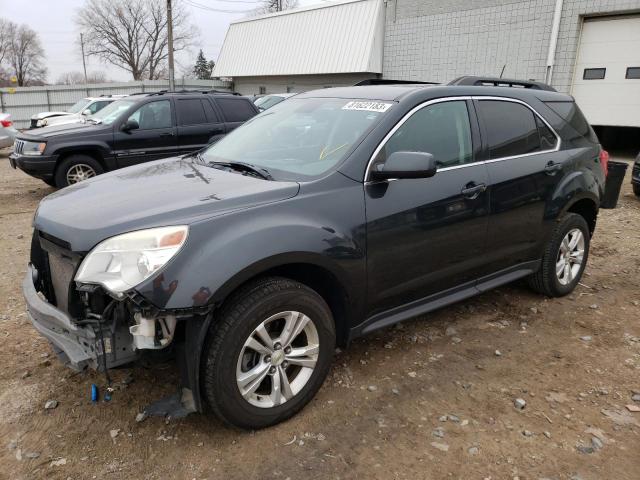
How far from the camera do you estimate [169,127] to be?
9.00 m

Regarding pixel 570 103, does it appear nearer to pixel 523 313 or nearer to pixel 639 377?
pixel 523 313

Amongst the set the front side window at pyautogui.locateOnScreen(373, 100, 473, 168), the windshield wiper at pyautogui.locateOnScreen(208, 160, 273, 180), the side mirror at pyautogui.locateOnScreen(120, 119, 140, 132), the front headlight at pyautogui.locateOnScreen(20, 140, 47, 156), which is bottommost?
the front headlight at pyautogui.locateOnScreen(20, 140, 47, 156)

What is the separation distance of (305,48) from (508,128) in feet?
69.8

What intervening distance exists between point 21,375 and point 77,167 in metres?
5.98

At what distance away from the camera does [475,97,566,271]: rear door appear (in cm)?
368

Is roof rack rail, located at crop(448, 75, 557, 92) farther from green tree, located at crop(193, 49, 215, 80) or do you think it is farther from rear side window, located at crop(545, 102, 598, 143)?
→ green tree, located at crop(193, 49, 215, 80)

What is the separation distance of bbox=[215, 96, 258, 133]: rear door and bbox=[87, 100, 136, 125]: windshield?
5.15ft

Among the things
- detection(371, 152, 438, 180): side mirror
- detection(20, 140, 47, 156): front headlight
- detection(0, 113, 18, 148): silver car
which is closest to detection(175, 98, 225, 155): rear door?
detection(20, 140, 47, 156): front headlight

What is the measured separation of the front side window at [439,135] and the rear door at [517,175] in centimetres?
19

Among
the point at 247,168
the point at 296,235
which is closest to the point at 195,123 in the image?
the point at 247,168

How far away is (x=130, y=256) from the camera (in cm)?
237

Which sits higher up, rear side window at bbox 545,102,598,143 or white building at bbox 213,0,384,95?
white building at bbox 213,0,384,95

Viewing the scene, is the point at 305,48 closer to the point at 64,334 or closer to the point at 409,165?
the point at 409,165

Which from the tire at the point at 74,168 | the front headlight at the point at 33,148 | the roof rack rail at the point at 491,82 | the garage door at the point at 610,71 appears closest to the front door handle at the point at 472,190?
the roof rack rail at the point at 491,82
